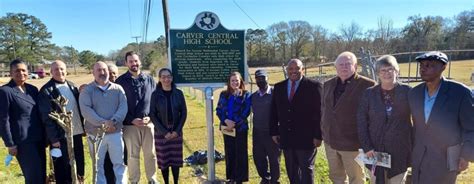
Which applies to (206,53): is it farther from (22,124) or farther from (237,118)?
(22,124)

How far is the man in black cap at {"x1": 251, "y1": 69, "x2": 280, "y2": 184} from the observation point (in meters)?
5.07

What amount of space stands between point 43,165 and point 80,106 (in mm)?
872

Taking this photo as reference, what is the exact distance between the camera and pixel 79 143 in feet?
16.3

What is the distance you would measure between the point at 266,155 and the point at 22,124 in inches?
121

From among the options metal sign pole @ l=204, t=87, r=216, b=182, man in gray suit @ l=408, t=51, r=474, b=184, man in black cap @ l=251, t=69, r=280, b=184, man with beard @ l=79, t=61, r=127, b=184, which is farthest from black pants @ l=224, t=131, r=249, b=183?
man in gray suit @ l=408, t=51, r=474, b=184

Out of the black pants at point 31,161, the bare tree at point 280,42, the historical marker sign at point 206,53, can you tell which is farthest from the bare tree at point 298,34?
the black pants at point 31,161

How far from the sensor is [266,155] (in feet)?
17.4

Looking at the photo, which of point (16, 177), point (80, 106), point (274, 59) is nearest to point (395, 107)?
point (80, 106)

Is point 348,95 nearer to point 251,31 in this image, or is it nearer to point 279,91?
point 279,91

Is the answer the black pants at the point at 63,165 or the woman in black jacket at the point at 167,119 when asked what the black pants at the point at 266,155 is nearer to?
the woman in black jacket at the point at 167,119

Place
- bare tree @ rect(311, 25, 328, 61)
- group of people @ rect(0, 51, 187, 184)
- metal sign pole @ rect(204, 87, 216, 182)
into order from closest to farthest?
group of people @ rect(0, 51, 187, 184) → metal sign pole @ rect(204, 87, 216, 182) → bare tree @ rect(311, 25, 328, 61)

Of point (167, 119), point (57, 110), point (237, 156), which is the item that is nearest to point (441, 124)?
point (237, 156)

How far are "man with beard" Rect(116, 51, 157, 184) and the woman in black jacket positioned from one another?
0.34 feet

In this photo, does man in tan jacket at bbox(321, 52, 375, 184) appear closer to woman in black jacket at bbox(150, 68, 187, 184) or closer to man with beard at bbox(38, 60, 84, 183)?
woman in black jacket at bbox(150, 68, 187, 184)
